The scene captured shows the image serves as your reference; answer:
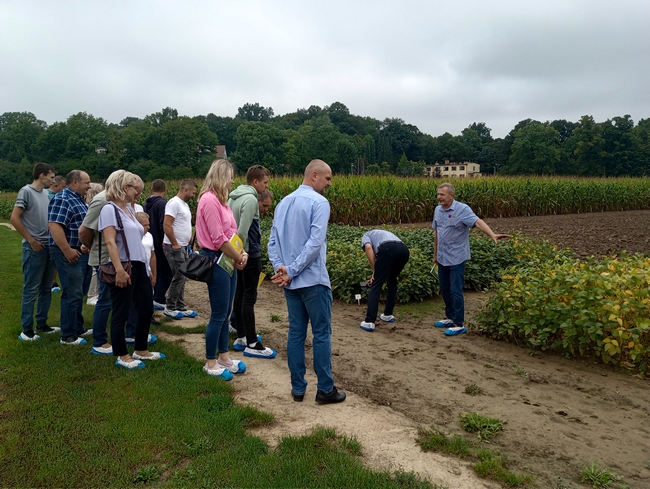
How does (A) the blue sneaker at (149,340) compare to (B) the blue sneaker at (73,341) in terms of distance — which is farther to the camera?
(A) the blue sneaker at (149,340)

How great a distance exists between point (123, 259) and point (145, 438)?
6.14 feet

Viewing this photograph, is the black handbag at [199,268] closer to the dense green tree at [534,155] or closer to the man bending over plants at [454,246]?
the man bending over plants at [454,246]

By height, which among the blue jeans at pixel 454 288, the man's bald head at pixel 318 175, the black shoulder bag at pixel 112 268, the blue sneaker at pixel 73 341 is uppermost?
the man's bald head at pixel 318 175

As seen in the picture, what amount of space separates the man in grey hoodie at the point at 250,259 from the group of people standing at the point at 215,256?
0.01m

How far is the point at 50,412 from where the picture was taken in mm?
3701

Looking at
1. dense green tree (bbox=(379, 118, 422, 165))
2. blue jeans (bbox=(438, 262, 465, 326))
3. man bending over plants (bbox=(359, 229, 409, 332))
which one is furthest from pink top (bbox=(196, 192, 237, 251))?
dense green tree (bbox=(379, 118, 422, 165))

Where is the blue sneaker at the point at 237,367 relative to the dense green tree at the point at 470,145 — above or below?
below

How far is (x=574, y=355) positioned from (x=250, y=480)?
4.14 metres

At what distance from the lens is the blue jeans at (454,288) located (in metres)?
6.25

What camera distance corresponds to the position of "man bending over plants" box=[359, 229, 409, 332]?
6336mm

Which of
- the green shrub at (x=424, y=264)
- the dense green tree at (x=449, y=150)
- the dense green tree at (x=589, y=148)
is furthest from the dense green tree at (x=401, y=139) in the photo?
the green shrub at (x=424, y=264)

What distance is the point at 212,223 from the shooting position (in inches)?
167

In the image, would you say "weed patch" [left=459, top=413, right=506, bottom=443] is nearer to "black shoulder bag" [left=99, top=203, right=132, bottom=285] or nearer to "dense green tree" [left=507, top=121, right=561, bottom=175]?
"black shoulder bag" [left=99, top=203, right=132, bottom=285]

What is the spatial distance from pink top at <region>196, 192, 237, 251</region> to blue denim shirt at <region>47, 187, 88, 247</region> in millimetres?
1994
